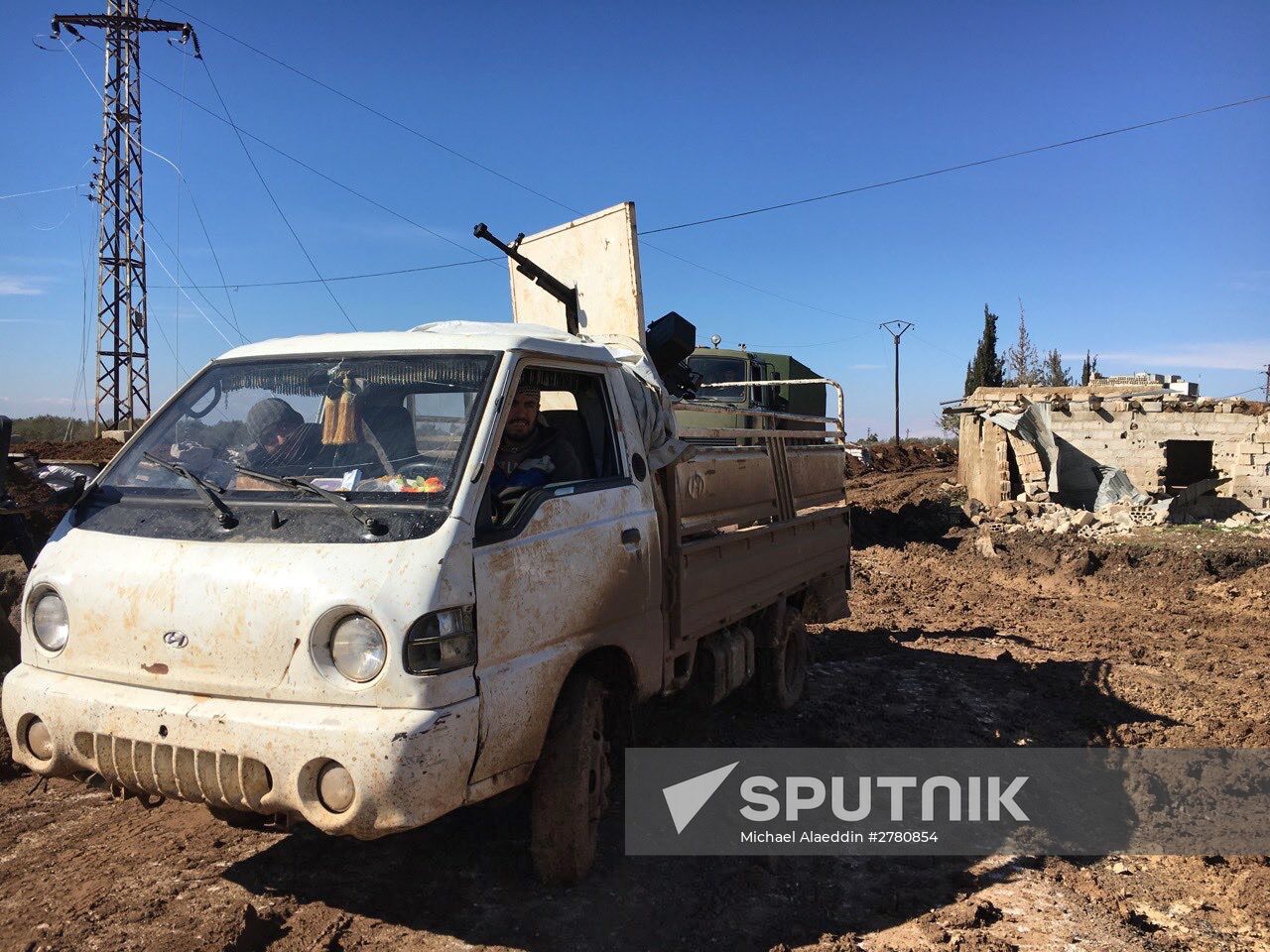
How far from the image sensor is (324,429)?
3.49 meters

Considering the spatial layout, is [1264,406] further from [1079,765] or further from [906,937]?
[906,937]

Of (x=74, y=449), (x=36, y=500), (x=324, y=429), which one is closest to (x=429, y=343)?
(x=324, y=429)

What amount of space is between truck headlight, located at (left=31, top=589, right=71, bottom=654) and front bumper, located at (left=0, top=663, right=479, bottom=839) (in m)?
0.25

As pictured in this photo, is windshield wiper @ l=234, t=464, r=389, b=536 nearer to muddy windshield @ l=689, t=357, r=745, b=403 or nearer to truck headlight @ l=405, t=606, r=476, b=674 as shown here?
truck headlight @ l=405, t=606, r=476, b=674

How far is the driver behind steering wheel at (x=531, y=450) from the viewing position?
3.69 metres

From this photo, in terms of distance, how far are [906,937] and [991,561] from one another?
12414mm

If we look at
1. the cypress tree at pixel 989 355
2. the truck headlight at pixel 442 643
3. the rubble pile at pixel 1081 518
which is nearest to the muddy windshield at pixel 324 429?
the truck headlight at pixel 442 643

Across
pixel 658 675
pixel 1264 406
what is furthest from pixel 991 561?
pixel 658 675

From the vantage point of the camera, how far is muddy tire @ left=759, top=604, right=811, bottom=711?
5938 millimetres

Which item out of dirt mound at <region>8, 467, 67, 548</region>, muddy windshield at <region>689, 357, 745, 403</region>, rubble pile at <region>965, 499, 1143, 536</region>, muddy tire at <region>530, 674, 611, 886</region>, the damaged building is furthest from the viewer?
the damaged building

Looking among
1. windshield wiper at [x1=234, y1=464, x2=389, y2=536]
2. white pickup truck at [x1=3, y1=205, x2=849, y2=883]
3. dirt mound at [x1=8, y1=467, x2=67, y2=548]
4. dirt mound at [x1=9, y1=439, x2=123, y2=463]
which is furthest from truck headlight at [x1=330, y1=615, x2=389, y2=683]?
dirt mound at [x1=9, y1=439, x2=123, y2=463]

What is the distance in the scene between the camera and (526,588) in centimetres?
316

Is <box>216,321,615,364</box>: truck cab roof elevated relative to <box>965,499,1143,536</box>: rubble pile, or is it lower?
elevated

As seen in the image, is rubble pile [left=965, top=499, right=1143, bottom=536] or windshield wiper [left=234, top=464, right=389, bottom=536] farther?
rubble pile [left=965, top=499, right=1143, bottom=536]
